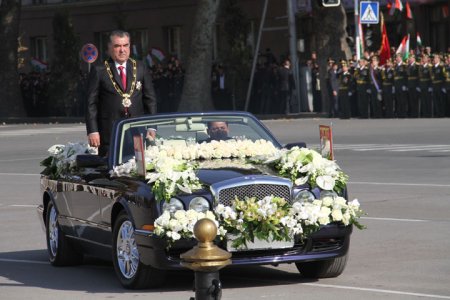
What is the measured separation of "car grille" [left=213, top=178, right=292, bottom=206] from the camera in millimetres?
10492

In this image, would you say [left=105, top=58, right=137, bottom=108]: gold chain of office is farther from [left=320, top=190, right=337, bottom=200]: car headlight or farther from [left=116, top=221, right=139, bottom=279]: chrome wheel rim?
[left=320, top=190, right=337, bottom=200]: car headlight

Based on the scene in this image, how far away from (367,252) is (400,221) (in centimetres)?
256

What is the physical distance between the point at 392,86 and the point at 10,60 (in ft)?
72.1

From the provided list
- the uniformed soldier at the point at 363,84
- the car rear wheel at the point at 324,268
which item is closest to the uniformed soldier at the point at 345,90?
the uniformed soldier at the point at 363,84

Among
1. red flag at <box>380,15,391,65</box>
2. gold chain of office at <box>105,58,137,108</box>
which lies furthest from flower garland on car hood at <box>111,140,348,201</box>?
red flag at <box>380,15,391,65</box>

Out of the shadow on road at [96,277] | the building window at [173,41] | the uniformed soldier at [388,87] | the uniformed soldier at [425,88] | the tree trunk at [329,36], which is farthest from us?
the building window at [173,41]

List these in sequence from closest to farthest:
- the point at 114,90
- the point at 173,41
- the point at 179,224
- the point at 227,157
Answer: the point at 179,224
the point at 227,157
the point at 114,90
the point at 173,41

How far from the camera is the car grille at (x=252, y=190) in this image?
10492mm

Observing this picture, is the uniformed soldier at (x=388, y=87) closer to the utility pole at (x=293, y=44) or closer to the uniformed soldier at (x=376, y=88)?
the uniformed soldier at (x=376, y=88)

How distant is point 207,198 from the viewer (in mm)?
10508

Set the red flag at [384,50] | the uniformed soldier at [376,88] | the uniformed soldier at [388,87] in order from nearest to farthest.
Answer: the uniformed soldier at [388,87] → the uniformed soldier at [376,88] → the red flag at [384,50]

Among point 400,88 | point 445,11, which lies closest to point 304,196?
point 400,88

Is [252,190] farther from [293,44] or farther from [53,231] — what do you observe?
[293,44]

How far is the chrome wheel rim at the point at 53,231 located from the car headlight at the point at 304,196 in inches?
117
